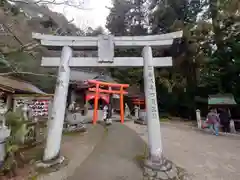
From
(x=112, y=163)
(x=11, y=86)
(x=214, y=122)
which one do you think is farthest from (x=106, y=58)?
(x=214, y=122)

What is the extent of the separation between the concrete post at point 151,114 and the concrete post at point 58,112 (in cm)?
220

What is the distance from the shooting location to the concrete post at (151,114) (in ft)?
14.2

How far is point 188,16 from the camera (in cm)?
1773

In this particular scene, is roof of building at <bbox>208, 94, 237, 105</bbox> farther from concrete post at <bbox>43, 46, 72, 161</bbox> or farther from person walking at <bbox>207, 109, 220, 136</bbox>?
concrete post at <bbox>43, 46, 72, 161</bbox>

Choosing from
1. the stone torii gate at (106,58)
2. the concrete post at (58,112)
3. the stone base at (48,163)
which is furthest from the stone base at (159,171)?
the concrete post at (58,112)

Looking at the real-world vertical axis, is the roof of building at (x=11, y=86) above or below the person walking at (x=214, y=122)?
above

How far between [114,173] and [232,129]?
844 cm

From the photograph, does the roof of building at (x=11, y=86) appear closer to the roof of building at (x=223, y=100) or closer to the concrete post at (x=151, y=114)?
the concrete post at (x=151, y=114)

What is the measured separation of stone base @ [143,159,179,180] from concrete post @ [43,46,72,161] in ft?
7.23

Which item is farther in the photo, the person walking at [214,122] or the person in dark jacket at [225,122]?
the person in dark jacket at [225,122]

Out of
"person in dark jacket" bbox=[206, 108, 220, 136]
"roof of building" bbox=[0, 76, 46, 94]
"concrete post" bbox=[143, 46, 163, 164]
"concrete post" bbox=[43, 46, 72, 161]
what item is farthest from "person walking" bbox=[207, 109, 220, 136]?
"roof of building" bbox=[0, 76, 46, 94]

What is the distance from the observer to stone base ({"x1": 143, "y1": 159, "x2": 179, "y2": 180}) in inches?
153

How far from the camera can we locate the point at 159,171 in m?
4.03

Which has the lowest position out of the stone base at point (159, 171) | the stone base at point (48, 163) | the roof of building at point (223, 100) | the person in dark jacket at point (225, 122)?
the stone base at point (159, 171)
